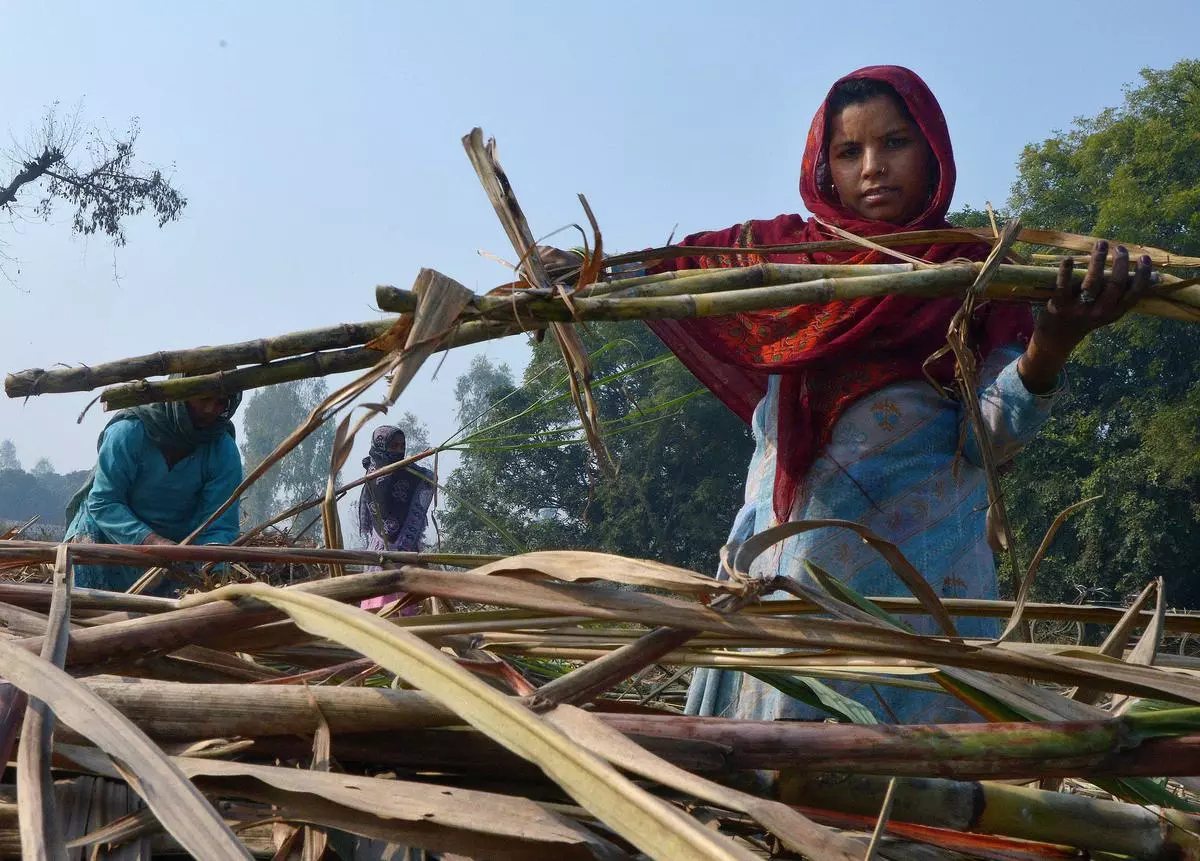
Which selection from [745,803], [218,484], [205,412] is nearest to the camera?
[745,803]

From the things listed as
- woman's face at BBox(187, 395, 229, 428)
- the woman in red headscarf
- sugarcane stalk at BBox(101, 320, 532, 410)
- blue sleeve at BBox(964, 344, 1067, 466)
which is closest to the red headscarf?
the woman in red headscarf

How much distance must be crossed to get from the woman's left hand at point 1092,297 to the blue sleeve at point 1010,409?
7.3 inches

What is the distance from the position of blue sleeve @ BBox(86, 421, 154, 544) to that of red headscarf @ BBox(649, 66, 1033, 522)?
2.51 meters

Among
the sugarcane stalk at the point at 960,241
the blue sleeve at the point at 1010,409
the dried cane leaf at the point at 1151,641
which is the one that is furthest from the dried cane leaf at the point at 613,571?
the blue sleeve at the point at 1010,409

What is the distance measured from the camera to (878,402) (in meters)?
2.17

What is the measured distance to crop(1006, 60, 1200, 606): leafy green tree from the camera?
2028 cm

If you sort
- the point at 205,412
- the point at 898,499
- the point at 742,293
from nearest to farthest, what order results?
1. the point at 742,293
2. the point at 898,499
3. the point at 205,412

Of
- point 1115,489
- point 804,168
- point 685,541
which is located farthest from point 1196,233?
point 804,168

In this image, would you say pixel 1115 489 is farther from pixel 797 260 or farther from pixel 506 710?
pixel 506 710

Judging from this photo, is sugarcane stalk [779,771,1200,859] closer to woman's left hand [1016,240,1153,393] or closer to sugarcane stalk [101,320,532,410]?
sugarcane stalk [101,320,532,410]

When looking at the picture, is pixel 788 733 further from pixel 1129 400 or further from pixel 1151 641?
pixel 1129 400

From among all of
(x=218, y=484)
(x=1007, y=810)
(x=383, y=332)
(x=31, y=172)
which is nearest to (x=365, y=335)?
(x=383, y=332)

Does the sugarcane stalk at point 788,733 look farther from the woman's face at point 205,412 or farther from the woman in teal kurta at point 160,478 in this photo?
the woman in teal kurta at point 160,478

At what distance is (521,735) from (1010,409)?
1595 millimetres
